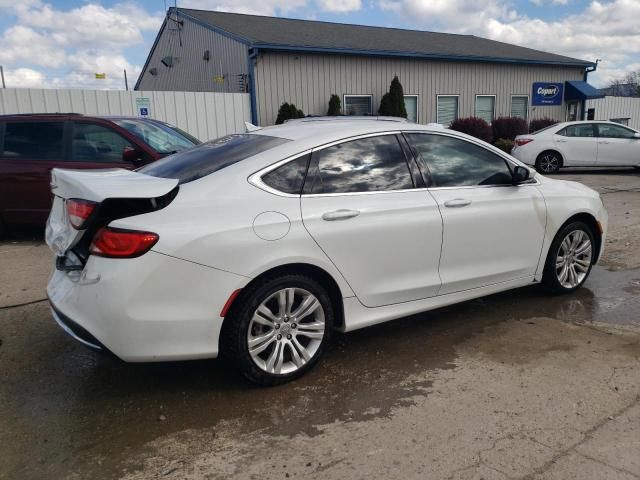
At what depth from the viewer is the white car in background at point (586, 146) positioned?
14336 millimetres

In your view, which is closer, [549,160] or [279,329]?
[279,329]

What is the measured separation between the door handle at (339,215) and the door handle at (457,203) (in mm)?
786

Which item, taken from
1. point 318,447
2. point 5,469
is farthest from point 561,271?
point 5,469

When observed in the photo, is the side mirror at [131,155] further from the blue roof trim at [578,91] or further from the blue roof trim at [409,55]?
the blue roof trim at [578,91]

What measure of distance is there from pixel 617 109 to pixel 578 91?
4.77m

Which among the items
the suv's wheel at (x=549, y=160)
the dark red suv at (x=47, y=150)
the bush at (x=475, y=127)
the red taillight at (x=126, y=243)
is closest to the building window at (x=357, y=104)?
the bush at (x=475, y=127)

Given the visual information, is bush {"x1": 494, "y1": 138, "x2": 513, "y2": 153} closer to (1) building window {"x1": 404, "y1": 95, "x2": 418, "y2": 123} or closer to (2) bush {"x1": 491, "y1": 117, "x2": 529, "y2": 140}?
(2) bush {"x1": 491, "y1": 117, "x2": 529, "y2": 140}

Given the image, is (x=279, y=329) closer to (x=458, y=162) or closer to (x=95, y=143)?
(x=458, y=162)

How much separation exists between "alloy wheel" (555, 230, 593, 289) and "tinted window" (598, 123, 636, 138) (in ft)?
36.4

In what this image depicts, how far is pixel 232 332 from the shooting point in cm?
307

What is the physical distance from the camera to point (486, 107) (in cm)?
2173

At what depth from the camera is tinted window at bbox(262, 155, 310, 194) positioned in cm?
328

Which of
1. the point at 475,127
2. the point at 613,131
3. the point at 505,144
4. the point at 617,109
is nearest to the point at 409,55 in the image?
the point at 475,127

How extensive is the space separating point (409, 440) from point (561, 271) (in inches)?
107
